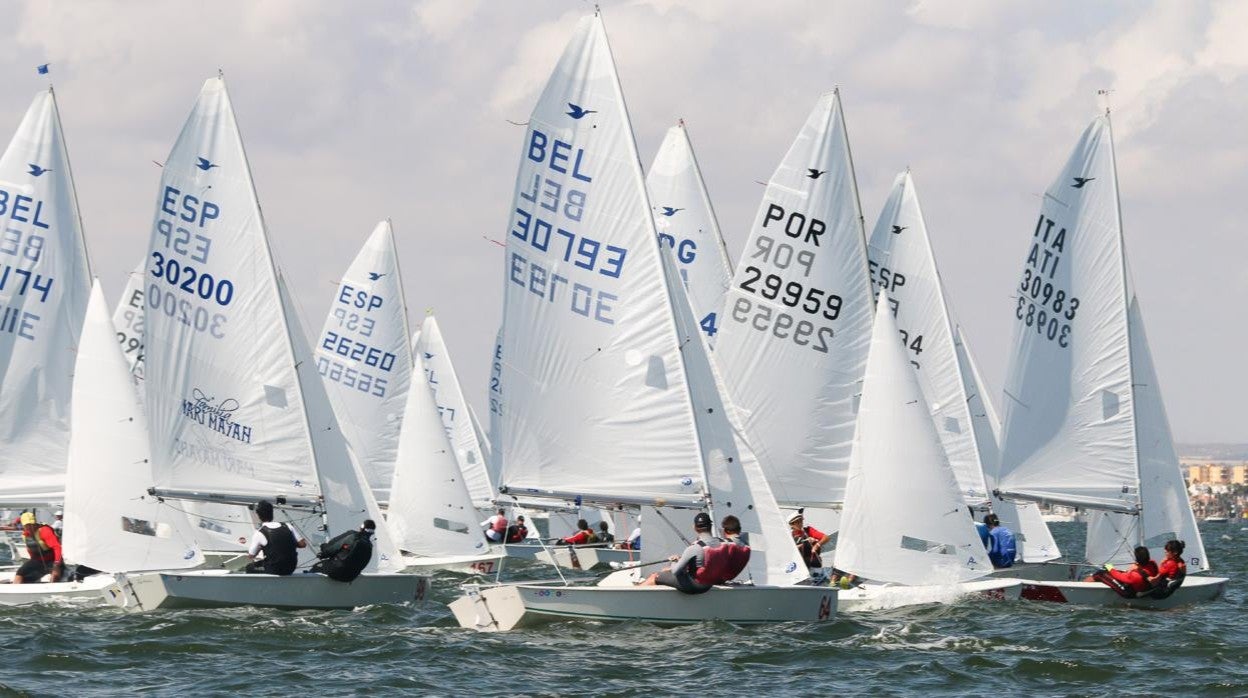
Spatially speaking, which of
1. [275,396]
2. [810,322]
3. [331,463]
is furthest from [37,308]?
[810,322]

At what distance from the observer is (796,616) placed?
1930 centimetres

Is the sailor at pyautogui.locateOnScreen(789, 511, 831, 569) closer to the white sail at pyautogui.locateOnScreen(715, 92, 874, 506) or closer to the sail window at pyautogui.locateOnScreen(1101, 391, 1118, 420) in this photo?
the white sail at pyautogui.locateOnScreen(715, 92, 874, 506)

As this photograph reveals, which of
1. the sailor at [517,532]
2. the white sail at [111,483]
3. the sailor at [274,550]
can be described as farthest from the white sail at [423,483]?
the sailor at [274,550]

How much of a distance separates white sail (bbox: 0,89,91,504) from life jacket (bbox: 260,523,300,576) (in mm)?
6979

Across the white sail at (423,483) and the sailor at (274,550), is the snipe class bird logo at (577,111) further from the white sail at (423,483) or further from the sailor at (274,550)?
the white sail at (423,483)

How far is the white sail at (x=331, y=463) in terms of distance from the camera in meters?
23.2

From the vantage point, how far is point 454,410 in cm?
4225

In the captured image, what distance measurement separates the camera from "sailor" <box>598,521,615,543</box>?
127 ft

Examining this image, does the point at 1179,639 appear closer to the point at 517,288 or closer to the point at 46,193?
the point at 517,288

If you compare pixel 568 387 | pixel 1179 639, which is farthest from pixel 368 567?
pixel 1179 639

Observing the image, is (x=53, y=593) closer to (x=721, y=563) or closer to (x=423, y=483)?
(x=721, y=563)

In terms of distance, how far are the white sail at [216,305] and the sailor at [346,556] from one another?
2.51 metres

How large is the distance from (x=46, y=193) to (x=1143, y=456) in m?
15.5

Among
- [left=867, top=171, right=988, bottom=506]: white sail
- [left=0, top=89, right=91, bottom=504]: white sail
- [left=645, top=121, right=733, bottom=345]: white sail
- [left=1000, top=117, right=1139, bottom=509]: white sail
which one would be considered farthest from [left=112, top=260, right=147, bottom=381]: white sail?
[left=1000, top=117, right=1139, bottom=509]: white sail
